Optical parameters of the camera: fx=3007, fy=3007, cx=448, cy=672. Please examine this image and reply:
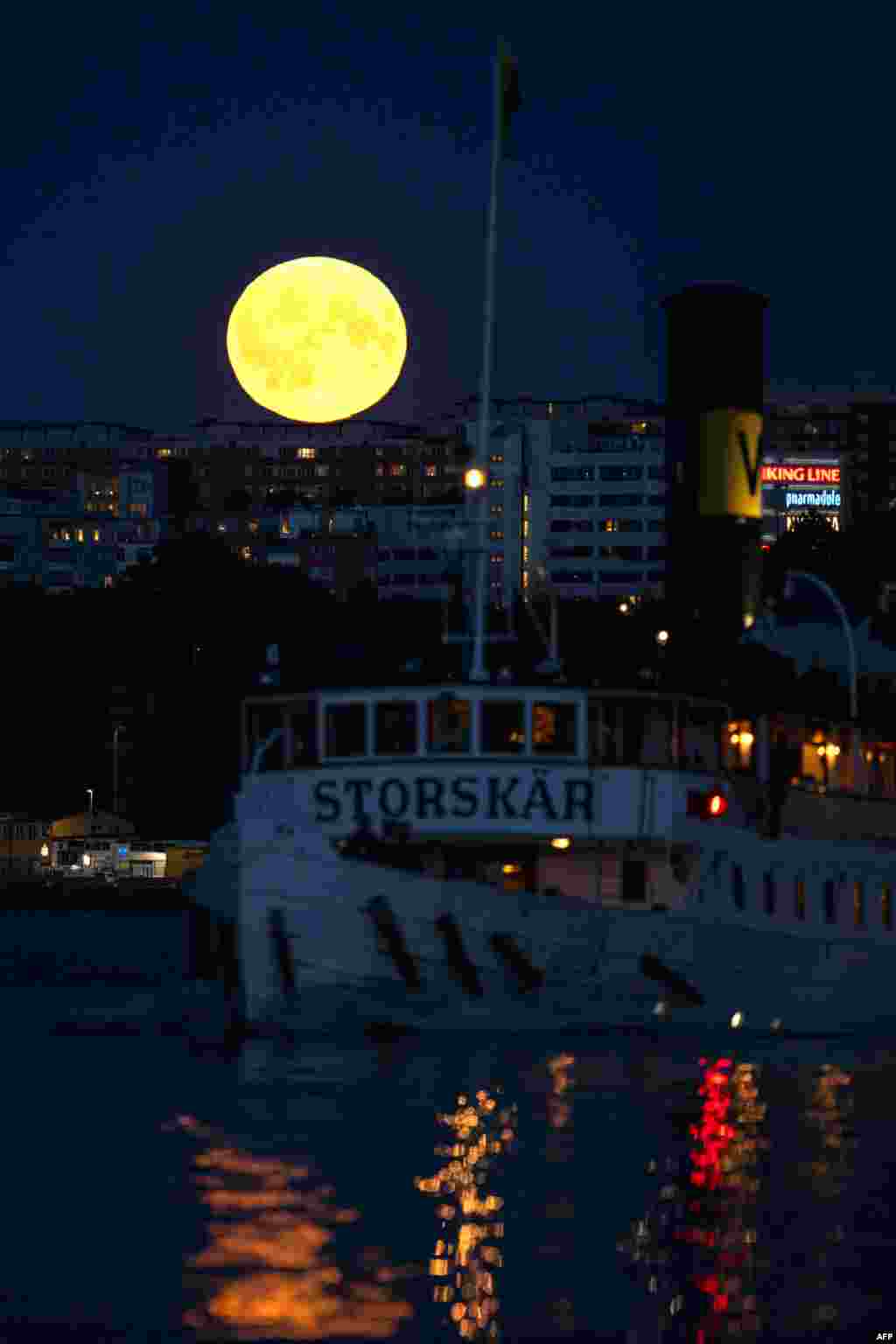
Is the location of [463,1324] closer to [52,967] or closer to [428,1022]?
[428,1022]

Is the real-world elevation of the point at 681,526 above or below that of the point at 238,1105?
above

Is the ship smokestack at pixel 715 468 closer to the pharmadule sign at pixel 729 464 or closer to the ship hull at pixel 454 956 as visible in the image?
the pharmadule sign at pixel 729 464

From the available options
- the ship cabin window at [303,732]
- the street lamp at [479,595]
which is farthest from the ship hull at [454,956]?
the ship cabin window at [303,732]

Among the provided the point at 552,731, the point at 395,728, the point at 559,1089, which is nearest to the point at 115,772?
the point at 395,728

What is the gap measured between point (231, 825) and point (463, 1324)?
26.4m

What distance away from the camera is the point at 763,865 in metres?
58.5

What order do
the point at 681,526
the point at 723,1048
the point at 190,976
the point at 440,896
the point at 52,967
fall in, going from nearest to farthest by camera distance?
1. the point at 440,896
2. the point at 723,1048
3. the point at 190,976
4. the point at 681,526
5. the point at 52,967

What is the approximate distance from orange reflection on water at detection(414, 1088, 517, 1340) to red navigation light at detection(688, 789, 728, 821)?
9.32m

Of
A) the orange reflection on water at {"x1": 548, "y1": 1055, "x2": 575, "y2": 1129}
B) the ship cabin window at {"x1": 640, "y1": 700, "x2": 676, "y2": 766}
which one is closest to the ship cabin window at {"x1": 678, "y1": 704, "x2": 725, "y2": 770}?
the ship cabin window at {"x1": 640, "y1": 700, "x2": 676, "y2": 766}

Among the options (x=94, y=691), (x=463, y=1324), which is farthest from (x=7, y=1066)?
(x=94, y=691)

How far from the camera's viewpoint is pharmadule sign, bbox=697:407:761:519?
7462 centimetres

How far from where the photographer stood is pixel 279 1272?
3484 centimetres

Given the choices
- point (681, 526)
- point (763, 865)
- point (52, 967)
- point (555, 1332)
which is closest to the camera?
point (555, 1332)

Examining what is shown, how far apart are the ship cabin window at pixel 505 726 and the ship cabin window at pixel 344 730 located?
2577 mm
